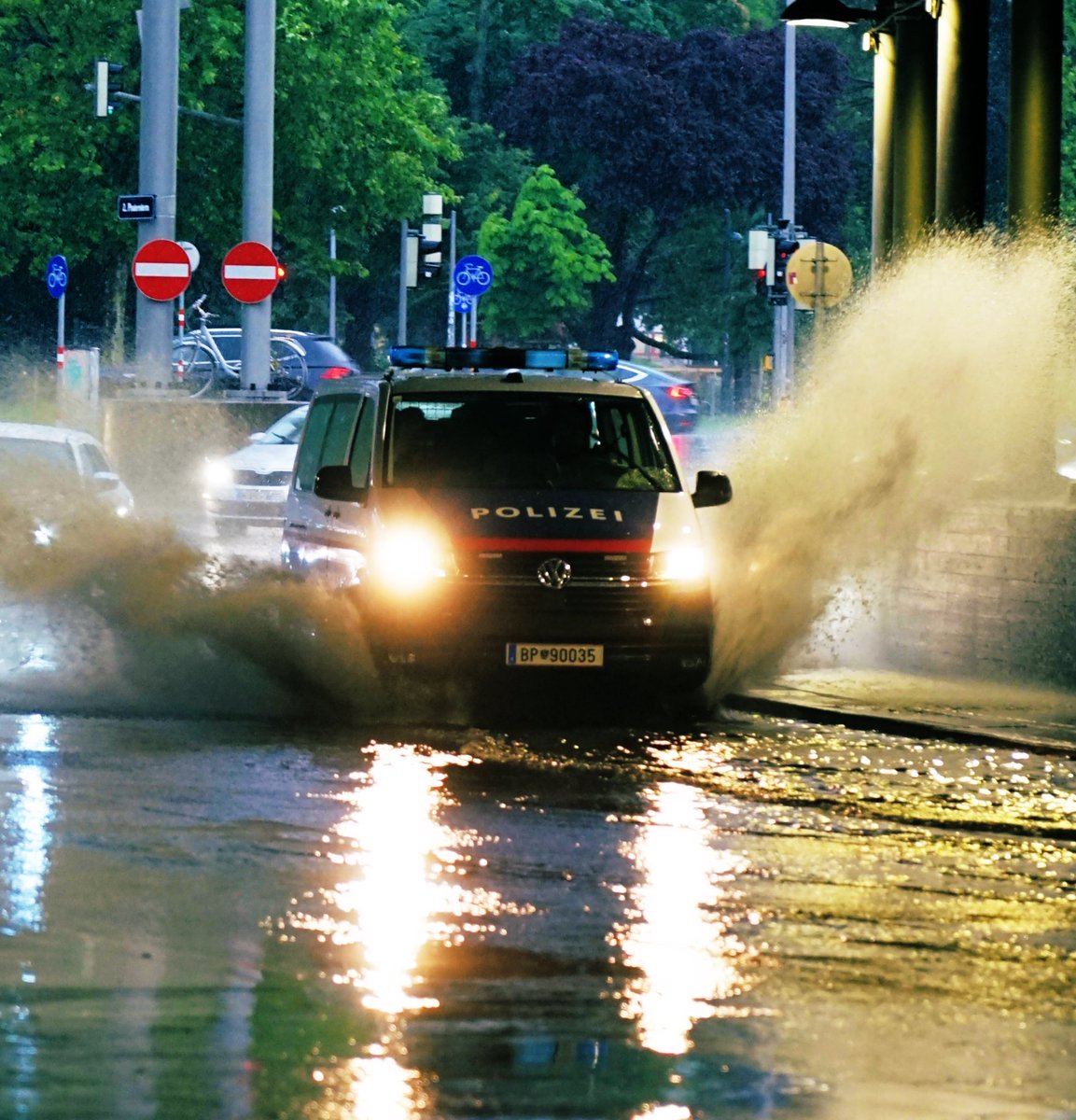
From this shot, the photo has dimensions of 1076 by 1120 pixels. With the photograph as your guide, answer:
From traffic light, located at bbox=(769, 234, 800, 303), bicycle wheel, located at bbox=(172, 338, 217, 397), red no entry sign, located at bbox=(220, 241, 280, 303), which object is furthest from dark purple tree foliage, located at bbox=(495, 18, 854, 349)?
red no entry sign, located at bbox=(220, 241, 280, 303)

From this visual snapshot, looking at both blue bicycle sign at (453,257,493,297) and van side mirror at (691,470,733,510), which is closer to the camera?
van side mirror at (691,470,733,510)

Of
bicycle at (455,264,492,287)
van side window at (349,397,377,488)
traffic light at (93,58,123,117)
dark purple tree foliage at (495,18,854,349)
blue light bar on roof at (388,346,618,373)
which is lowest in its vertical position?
van side window at (349,397,377,488)

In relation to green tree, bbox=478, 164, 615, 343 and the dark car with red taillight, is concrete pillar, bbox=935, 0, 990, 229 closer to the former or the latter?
the dark car with red taillight

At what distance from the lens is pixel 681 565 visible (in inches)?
544

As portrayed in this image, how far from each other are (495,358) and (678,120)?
2380 inches

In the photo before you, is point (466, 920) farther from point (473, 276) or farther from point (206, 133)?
point (206, 133)

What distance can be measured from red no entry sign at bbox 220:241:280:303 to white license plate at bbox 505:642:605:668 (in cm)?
1844

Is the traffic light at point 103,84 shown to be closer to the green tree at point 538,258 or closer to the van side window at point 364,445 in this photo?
the van side window at point 364,445

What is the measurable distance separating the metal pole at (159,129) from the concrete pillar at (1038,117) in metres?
13.8

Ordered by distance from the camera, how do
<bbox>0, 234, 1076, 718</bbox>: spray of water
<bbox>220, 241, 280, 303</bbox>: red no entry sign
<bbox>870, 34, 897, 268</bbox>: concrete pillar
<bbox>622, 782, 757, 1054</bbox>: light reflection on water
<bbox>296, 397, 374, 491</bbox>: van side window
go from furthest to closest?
1. <bbox>220, 241, 280, 303</bbox>: red no entry sign
2. <bbox>870, 34, 897, 268</bbox>: concrete pillar
3. <bbox>296, 397, 374, 491</bbox>: van side window
4. <bbox>0, 234, 1076, 718</bbox>: spray of water
5. <bbox>622, 782, 757, 1054</bbox>: light reflection on water

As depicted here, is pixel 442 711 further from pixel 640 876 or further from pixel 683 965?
pixel 683 965

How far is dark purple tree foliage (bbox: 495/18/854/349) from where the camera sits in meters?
73.9

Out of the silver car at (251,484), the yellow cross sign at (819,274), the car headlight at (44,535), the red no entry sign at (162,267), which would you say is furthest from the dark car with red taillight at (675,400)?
the car headlight at (44,535)

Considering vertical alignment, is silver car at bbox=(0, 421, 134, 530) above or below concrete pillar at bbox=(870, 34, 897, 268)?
below
